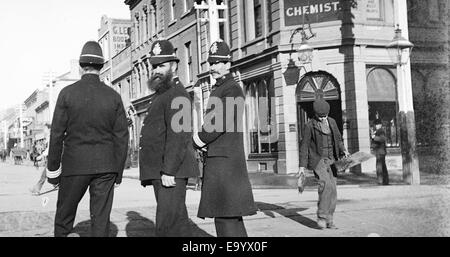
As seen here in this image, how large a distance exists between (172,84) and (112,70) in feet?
33.1

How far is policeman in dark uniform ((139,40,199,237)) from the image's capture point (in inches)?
161

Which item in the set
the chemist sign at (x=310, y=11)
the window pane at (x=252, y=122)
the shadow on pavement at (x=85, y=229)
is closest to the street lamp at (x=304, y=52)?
the chemist sign at (x=310, y=11)

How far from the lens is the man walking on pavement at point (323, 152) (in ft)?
20.3

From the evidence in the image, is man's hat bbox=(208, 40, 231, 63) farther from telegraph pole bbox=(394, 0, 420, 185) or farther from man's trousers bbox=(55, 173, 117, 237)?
telegraph pole bbox=(394, 0, 420, 185)

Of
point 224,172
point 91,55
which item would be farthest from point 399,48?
point 91,55

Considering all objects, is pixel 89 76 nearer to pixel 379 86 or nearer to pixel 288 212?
pixel 288 212

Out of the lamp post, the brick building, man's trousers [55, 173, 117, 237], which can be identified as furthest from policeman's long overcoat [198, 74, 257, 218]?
the brick building

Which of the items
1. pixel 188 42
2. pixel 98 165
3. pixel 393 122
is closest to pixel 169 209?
pixel 98 165

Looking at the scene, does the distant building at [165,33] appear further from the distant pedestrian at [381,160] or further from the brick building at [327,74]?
the distant pedestrian at [381,160]

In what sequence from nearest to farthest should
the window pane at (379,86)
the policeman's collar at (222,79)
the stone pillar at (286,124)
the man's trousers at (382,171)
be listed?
the policeman's collar at (222,79) → the man's trousers at (382,171) → the window pane at (379,86) → the stone pillar at (286,124)

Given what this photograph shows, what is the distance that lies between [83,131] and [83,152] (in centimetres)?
19

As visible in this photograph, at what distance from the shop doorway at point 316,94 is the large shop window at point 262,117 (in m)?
1.03

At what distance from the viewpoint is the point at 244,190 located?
4.11 meters

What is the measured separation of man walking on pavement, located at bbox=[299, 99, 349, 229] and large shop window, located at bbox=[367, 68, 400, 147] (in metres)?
10.4
